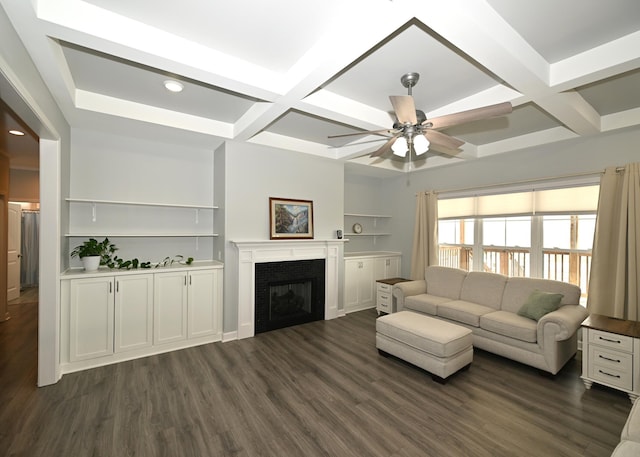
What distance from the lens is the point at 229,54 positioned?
2326 mm

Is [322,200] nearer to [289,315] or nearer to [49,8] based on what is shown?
[289,315]

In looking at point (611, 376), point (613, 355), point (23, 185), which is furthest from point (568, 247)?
point (23, 185)

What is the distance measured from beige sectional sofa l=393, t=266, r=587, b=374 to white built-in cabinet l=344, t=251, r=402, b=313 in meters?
0.90

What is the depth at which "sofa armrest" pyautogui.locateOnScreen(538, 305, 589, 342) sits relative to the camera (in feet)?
9.31

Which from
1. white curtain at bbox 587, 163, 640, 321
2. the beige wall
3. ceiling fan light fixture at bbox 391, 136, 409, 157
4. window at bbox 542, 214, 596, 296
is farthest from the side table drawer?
the beige wall

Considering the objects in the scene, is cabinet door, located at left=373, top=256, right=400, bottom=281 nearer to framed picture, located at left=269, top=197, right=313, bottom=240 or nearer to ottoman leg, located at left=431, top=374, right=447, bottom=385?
framed picture, located at left=269, top=197, right=313, bottom=240

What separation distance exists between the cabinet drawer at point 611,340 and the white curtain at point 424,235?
2.50 m

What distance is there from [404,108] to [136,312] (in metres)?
3.59

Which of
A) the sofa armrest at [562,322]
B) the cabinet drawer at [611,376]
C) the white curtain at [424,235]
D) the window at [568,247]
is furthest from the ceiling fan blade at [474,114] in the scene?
the white curtain at [424,235]

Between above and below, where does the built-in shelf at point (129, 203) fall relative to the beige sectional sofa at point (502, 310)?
above

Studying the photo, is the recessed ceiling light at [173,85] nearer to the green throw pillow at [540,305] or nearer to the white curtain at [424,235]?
the white curtain at [424,235]

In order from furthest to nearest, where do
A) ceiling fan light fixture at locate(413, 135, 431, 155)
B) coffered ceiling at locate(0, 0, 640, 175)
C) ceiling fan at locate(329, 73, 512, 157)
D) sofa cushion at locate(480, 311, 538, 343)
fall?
sofa cushion at locate(480, 311, 538, 343) < ceiling fan light fixture at locate(413, 135, 431, 155) < ceiling fan at locate(329, 73, 512, 157) < coffered ceiling at locate(0, 0, 640, 175)

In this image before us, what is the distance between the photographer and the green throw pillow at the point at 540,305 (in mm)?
3197

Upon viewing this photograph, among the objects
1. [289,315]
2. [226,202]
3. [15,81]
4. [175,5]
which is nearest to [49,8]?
[15,81]
